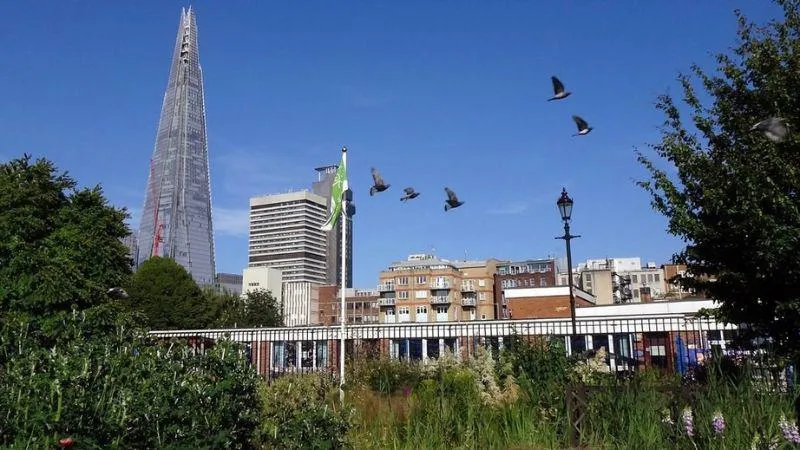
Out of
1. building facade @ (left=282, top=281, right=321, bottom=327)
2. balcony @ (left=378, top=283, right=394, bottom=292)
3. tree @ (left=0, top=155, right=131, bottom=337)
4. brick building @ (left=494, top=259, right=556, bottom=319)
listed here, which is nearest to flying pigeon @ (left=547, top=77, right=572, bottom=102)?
tree @ (left=0, top=155, right=131, bottom=337)

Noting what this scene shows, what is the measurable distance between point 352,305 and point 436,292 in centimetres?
3523

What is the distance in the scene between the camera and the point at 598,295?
62125mm

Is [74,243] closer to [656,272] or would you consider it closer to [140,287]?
[140,287]

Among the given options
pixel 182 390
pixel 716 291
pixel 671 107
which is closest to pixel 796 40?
pixel 671 107

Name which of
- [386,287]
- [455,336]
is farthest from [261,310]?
[386,287]

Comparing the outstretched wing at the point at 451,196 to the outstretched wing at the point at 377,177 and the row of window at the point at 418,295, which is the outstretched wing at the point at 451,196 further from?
the row of window at the point at 418,295

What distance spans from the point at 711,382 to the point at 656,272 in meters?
152

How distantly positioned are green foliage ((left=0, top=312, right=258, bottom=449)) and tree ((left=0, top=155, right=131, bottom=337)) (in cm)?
1606

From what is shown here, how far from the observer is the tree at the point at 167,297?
55625mm

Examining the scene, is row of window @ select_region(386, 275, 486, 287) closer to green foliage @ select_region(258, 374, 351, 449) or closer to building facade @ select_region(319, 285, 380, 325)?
building facade @ select_region(319, 285, 380, 325)

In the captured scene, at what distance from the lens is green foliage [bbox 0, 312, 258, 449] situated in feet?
17.1

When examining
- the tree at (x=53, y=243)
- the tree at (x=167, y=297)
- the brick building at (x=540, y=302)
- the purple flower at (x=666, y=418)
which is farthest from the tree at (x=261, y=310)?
the purple flower at (x=666, y=418)

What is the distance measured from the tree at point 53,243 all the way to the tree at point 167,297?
968 inches

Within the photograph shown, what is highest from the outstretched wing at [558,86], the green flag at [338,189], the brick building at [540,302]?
the outstretched wing at [558,86]
